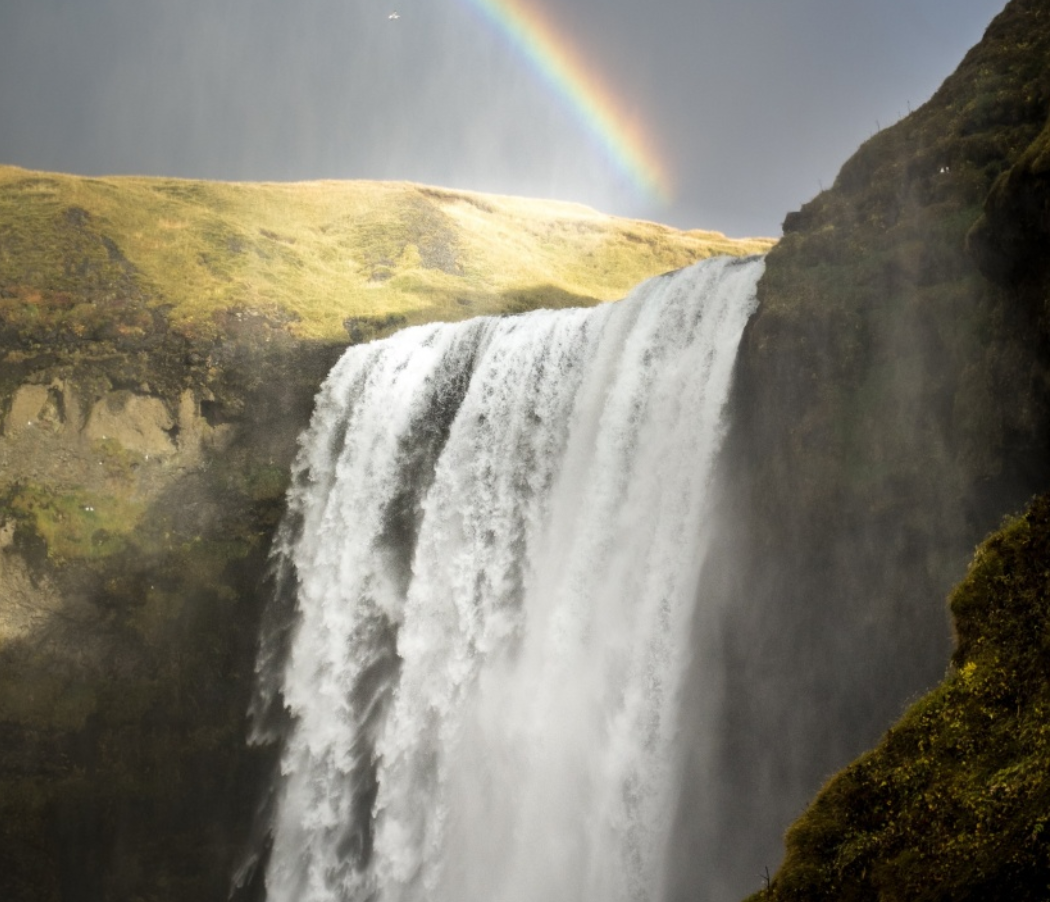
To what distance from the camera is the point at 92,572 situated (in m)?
26.3

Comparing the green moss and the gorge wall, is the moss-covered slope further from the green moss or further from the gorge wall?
the green moss

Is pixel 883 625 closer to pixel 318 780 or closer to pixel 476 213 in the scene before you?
pixel 318 780

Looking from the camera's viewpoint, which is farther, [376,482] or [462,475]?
[376,482]

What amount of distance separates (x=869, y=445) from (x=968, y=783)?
1035 centimetres

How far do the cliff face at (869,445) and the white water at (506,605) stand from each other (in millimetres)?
1553

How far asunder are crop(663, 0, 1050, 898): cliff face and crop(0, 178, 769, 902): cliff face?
17.0 m

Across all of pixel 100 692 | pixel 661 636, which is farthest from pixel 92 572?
pixel 661 636

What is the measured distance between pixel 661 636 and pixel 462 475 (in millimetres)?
9216

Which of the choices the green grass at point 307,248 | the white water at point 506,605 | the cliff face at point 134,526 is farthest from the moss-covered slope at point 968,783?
the green grass at point 307,248

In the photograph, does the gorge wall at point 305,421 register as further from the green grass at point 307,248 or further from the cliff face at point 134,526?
the green grass at point 307,248

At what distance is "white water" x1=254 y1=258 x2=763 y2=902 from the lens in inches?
720

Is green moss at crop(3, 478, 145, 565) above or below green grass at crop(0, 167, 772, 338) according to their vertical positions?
below

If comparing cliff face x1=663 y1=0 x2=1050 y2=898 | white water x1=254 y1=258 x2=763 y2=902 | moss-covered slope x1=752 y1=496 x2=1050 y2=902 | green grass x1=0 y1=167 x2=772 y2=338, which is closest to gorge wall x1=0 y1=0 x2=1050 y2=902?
cliff face x1=663 y1=0 x2=1050 y2=898

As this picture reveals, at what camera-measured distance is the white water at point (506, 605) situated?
60.0 feet
